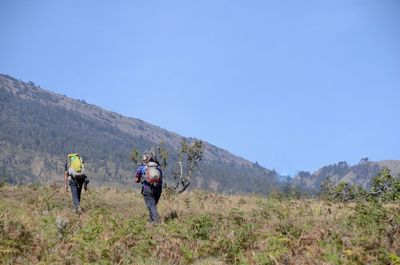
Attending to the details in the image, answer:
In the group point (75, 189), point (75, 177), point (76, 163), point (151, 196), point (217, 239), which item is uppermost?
point (76, 163)

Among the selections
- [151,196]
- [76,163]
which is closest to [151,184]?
[151,196]

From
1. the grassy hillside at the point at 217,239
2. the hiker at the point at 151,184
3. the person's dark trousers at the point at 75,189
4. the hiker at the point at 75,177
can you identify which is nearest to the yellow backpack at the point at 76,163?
the hiker at the point at 75,177

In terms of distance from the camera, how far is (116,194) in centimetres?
1953

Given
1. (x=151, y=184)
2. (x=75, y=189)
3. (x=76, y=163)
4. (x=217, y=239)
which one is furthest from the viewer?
(x=76, y=163)

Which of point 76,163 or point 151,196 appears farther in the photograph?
point 76,163

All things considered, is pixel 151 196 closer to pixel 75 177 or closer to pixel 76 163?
pixel 75 177

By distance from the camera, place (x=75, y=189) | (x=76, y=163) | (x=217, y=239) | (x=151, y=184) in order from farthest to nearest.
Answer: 1. (x=76, y=163)
2. (x=75, y=189)
3. (x=151, y=184)
4. (x=217, y=239)

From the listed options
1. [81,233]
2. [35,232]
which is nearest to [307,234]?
[81,233]

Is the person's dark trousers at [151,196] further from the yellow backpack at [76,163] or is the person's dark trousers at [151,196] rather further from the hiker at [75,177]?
the yellow backpack at [76,163]

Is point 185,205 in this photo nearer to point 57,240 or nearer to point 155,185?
point 155,185

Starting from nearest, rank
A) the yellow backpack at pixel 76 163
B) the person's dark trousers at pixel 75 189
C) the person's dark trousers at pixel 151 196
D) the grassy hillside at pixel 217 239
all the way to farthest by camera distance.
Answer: the grassy hillside at pixel 217 239 < the person's dark trousers at pixel 151 196 < the person's dark trousers at pixel 75 189 < the yellow backpack at pixel 76 163

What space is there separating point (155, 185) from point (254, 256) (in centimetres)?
524

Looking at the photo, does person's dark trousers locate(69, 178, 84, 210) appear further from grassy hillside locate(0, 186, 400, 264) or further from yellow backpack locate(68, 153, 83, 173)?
grassy hillside locate(0, 186, 400, 264)

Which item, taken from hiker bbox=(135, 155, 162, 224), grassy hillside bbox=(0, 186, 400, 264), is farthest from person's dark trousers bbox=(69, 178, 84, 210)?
hiker bbox=(135, 155, 162, 224)
